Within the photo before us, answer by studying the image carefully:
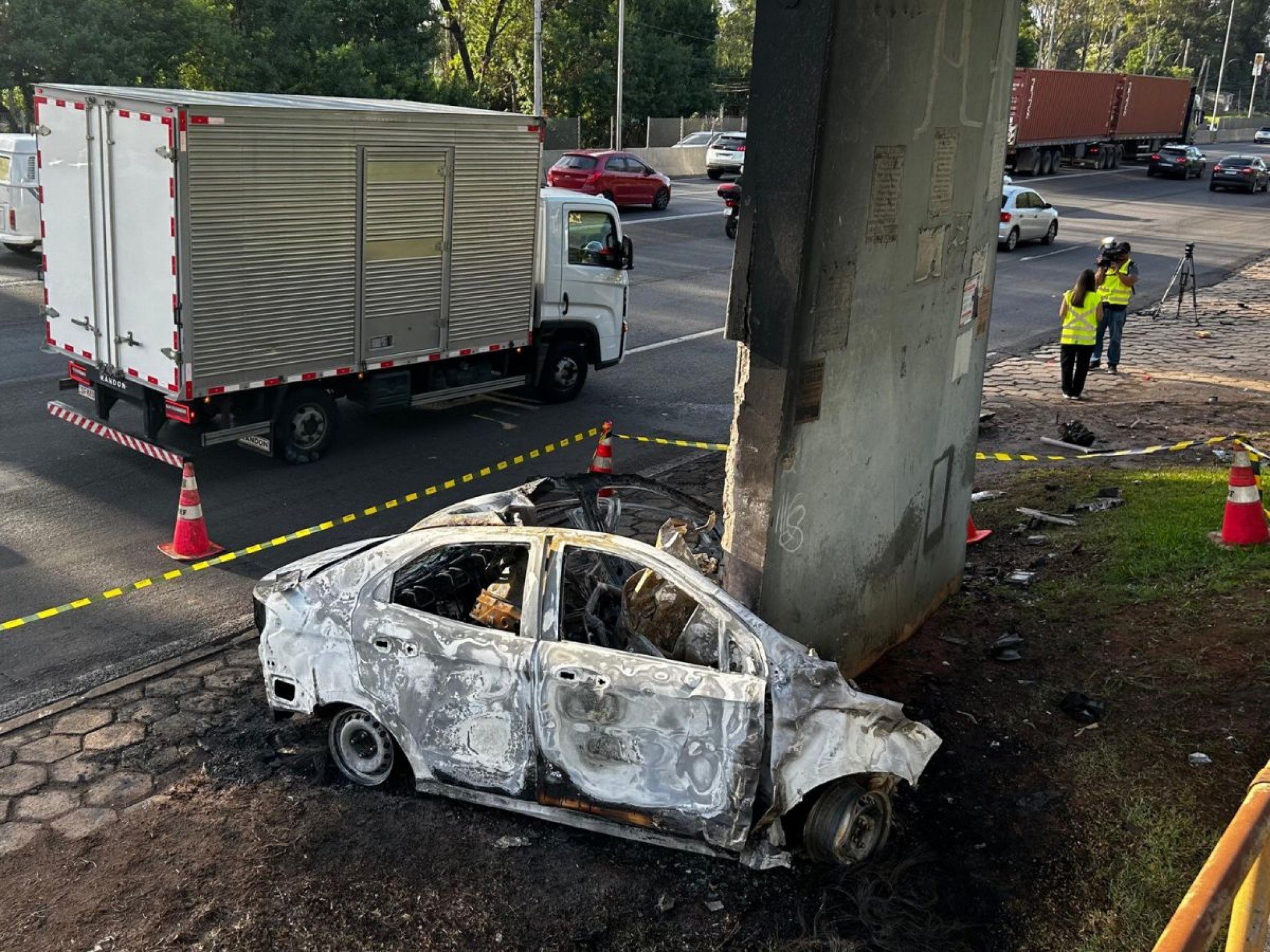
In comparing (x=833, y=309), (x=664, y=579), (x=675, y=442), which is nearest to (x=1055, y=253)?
(x=675, y=442)

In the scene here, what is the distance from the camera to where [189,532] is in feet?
30.5

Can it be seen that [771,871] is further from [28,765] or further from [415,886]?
[28,765]

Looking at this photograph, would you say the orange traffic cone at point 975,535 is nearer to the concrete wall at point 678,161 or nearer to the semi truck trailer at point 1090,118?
→ the semi truck trailer at point 1090,118

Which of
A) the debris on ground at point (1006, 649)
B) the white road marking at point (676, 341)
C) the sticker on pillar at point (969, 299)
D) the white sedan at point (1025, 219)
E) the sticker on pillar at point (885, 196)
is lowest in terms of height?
the debris on ground at point (1006, 649)

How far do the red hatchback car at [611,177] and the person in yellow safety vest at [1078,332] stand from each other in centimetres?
1854

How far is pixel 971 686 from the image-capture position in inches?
298

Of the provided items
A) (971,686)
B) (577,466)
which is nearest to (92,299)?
(577,466)

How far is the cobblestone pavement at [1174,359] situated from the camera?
52.6 ft

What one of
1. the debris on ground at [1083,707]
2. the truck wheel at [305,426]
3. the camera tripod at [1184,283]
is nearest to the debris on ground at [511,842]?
the debris on ground at [1083,707]

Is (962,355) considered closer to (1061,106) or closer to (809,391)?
(809,391)

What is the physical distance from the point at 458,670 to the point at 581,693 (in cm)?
64

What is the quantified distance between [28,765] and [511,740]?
2636 millimetres

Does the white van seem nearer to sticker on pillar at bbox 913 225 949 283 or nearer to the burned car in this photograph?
the burned car

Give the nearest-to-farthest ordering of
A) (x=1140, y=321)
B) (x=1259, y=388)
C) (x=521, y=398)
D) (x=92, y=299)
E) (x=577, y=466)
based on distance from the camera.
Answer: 1. (x=92, y=299)
2. (x=577, y=466)
3. (x=521, y=398)
4. (x=1259, y=388)
5. (x=1140, y=321)
